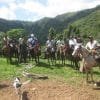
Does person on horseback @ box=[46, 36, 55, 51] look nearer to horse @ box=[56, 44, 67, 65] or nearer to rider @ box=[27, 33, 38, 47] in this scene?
horse @ box=[56, 44, 67, 65]

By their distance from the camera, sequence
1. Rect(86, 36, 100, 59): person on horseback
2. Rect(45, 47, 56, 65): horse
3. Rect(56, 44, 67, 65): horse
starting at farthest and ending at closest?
1. Rect(45, 47, 56, 65): horse
2. Rect(56, 44, 67, 65): horse
3. Rect(86, 36, 100, 59): person on horseback

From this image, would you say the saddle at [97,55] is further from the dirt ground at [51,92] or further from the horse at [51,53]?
the horse at [51,53]

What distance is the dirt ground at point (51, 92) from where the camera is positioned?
1975 cm

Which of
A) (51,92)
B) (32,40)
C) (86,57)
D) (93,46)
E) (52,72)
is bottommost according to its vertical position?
(51,92)

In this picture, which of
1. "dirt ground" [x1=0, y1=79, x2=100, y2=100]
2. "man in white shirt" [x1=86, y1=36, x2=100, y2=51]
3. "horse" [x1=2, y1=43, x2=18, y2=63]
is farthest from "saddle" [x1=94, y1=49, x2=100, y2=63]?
"horse" [x1=2, y1=43, x2=18, y2=63]

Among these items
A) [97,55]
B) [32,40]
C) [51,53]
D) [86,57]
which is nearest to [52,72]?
[97,55]

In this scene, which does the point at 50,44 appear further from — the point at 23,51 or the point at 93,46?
the point at 93,46

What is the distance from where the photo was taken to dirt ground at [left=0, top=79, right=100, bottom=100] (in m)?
19.8

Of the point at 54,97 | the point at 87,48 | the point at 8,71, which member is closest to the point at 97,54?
the point at 87,48

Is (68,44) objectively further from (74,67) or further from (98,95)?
(98,95)

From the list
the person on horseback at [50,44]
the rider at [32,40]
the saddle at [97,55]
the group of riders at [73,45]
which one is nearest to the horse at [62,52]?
the group of riders at [73,45]

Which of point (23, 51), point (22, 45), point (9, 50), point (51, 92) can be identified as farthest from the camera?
point (9, 50)

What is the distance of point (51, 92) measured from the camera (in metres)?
20.6

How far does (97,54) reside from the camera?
24.3 metres
